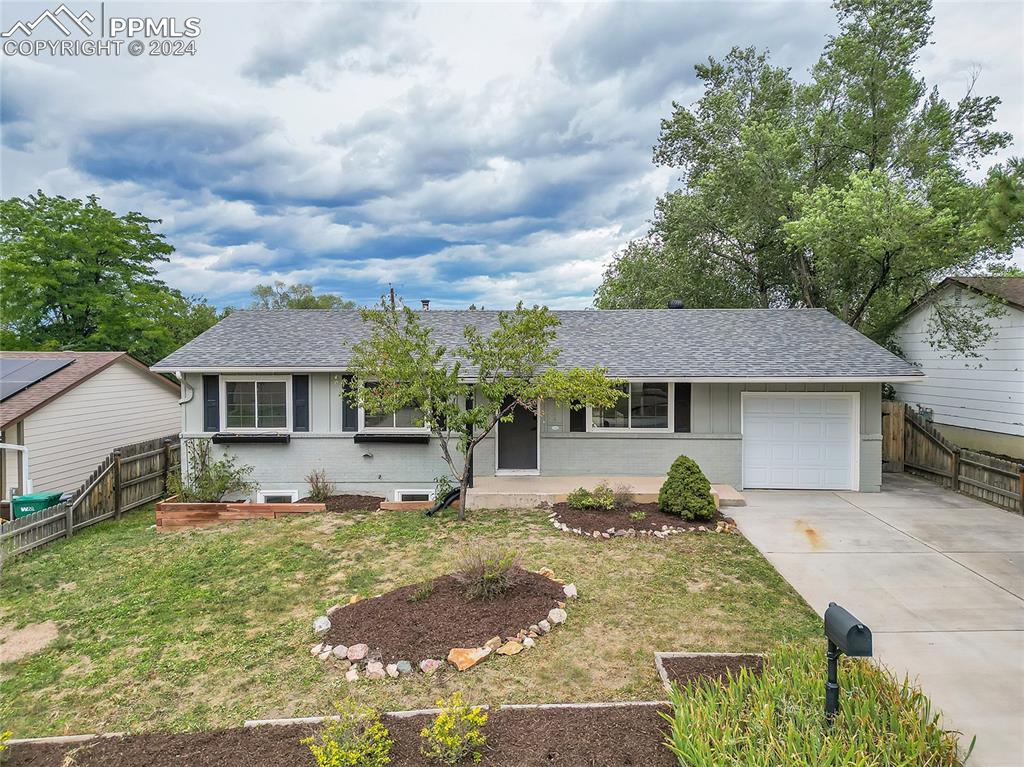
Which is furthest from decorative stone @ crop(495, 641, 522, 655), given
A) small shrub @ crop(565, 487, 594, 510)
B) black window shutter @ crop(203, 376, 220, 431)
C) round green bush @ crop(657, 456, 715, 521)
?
black window shutter @ crop(203, 376, 220, 431)

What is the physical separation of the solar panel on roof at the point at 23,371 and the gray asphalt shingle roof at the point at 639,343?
361 cm

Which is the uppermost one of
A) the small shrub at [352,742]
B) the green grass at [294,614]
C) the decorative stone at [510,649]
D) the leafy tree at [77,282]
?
the leafy tree at [77,282]

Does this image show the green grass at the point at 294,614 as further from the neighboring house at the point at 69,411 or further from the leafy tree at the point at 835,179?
the leafy tree at the point at 835,179

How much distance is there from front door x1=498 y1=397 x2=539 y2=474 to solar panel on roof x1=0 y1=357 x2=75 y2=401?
10434 millimetres

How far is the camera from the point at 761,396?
10.5 meters

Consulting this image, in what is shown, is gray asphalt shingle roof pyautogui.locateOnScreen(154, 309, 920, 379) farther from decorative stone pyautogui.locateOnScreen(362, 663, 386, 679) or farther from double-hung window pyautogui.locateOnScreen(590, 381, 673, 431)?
decorative stone pyautogui.locateOnScreen(362, 663, 386, 679)

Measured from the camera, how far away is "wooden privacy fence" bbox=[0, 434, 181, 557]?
8.23 meters

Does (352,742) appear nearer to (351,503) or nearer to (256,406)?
(351,503)

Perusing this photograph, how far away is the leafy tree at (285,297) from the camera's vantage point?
138ft

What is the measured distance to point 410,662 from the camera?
4320 mm

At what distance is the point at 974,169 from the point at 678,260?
8176 mm

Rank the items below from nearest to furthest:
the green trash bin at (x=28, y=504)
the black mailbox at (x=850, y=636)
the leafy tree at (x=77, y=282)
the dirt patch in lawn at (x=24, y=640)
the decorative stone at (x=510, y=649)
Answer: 1. the black mailbox at (x=850, y=636)
2. the decorative stone at (x=510, y=649)
3. the dirt patch in lawn at (x=24, y=640)
4. the green trash bin at (x=28, y=504)
5. the leafy tree at (x=77, y=282)

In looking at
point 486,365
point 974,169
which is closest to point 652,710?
point 486,365

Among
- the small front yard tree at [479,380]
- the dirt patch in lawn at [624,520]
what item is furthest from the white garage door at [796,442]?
the small front yard tree at [479,380]
